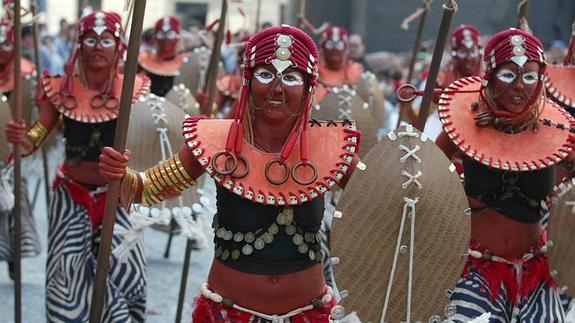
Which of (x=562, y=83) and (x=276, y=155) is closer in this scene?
A: (x=276, y=155)

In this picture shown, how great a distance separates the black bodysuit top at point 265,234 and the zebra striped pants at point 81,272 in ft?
5.68

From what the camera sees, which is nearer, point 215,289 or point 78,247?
point 215,289

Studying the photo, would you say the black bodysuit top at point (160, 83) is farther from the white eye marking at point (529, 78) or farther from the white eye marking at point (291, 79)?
the white eye marking at point (291, 79)

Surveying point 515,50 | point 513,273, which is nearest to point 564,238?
point 513,273

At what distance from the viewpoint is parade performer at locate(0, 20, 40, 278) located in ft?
23.7

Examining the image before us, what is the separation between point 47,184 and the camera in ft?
30.6

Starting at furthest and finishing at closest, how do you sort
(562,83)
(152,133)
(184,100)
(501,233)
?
(184,100)
(562,83)
(152,133)
(501,233)

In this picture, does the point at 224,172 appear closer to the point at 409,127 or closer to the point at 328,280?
the point at 409,127

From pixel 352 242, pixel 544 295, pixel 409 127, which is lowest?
pixel 544 295

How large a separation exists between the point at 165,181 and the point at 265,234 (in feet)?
1.58

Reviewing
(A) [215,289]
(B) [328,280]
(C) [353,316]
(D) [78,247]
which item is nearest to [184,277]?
(D) [78,247]

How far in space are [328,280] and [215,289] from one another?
9.40 feet

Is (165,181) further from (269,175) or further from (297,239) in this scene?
(297,239)

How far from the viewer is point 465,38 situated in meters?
8.73
